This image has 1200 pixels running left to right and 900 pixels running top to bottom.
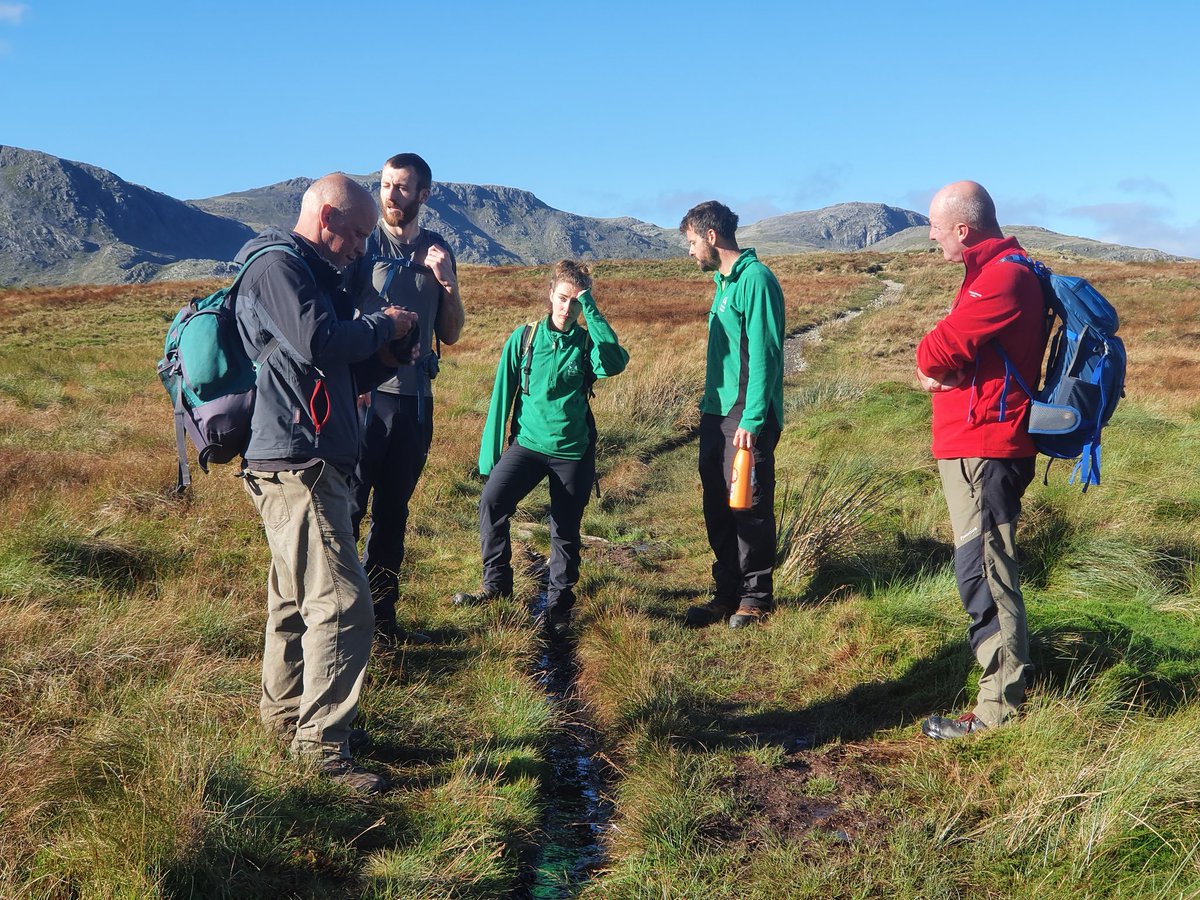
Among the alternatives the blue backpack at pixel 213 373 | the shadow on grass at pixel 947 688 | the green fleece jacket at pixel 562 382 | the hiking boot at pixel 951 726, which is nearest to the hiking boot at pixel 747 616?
the shadow on grass at pixel 947 688

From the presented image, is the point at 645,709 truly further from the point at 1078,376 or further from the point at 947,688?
the point at 1078,376

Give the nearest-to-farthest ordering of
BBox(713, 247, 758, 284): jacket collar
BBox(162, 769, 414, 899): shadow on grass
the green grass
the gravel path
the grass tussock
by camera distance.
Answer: BBox(162, 769, 414, 899): shadow on grass
the green grass
BBox(713, 247, 758, 284): jacket collar
the grass tussock
the gravel path

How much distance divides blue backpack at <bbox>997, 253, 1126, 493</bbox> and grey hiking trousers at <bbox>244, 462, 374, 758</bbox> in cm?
254

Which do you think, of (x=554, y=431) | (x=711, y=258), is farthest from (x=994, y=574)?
(x=554, y=431)

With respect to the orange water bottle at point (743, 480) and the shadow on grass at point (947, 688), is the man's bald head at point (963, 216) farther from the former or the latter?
the shadow on grass at point (947, 688)

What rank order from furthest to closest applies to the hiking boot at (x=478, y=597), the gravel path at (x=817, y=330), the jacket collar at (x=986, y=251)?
1. the gravel path at (x=817, y=330)
2. the hiking boot at (x=478, y=597)
3. the jacket collar at (x=986, y=251)

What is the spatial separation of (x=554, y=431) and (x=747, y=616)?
1.51 meters

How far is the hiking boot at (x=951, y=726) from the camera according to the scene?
11.5ft

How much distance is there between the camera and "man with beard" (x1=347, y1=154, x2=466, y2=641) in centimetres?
432

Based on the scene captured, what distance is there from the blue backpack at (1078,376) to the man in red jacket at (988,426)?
0.20ft

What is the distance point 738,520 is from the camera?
16.4 feet

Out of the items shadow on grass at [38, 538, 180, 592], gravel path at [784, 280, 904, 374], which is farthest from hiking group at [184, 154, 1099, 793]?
gravel path at [784, 280, 904, 374]

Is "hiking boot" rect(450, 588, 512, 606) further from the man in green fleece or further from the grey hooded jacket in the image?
the grey hooded jacket

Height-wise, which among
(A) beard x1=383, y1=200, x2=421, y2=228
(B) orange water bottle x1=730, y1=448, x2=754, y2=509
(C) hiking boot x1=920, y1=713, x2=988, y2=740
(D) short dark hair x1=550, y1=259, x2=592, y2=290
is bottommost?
(C) hiking boot x1=920, y1=713, x2=988, y2=740
